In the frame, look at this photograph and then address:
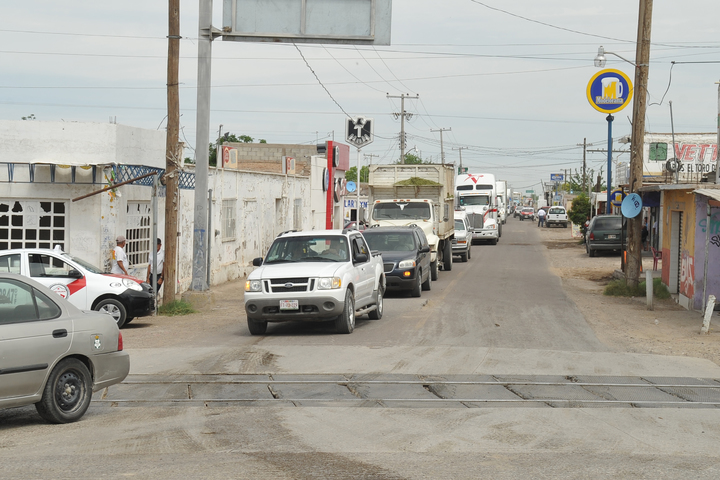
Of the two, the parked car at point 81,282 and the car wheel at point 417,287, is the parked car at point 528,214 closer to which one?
the car wheel at point 417,287

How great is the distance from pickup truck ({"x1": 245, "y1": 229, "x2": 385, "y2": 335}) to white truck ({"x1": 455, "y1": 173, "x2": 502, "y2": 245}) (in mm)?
32208

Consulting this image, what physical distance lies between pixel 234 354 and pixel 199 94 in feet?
26.6

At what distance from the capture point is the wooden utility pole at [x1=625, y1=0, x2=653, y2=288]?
2152 cm

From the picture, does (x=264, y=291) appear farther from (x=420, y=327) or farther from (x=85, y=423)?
(x=85, y=423)

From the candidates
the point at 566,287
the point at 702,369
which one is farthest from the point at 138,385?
the point at 566,287

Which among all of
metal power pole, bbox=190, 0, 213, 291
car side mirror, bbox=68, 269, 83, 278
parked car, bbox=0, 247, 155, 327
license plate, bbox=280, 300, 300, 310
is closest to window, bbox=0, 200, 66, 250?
metal power pole, bbox=190, 0, 213, 291

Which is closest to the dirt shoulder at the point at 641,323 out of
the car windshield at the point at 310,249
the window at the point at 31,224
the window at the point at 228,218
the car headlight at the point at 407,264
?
the car headlight at the point at 407,264

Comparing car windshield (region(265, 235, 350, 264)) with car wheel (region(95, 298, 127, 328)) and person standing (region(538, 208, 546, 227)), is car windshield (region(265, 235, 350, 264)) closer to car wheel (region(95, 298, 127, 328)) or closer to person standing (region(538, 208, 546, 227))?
car wheel (region(95, 298, 127, 328))

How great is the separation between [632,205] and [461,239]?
14.1m

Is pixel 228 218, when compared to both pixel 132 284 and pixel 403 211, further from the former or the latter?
pixel 132 284

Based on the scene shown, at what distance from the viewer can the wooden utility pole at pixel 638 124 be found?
21.5 metres

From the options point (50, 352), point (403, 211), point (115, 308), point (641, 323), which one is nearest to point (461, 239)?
point (403, 211)

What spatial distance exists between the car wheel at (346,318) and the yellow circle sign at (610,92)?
13627 mm

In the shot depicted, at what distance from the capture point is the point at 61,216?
18.4m
